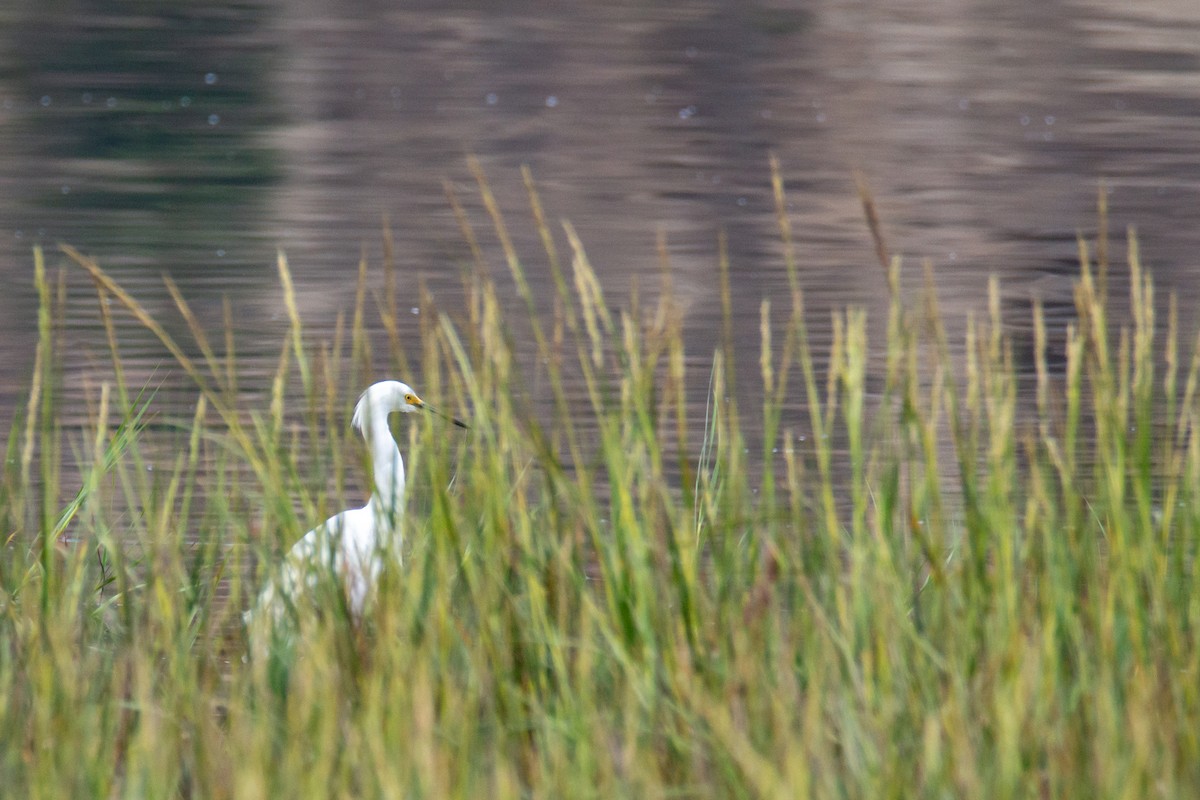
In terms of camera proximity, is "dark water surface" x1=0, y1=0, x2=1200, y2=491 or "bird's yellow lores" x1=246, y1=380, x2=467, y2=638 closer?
"bird's yellow lores" x1=246, y1=380, x2=467, y2=638

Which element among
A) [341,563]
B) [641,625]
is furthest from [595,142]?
[641,625]

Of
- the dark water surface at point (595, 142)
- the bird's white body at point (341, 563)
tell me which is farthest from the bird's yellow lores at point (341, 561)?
the dark water surface at point (595, 142)

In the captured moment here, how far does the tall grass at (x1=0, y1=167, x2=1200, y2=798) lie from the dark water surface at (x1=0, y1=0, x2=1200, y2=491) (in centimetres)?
329

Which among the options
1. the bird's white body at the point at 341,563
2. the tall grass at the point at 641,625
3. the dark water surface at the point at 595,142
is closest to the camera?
the tall grass at the point at 641,625

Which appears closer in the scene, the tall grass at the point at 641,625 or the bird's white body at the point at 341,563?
the tall grass at the point at 641,625

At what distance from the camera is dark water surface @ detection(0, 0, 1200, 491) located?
8.81 meters

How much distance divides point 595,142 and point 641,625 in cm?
1096

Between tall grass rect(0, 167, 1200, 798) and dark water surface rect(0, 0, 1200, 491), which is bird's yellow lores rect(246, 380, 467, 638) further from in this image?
dark water surface rect(0, 0, 1200, 491)

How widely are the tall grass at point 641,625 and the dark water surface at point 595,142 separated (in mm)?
3291

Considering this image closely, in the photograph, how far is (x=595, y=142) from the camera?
13289mm

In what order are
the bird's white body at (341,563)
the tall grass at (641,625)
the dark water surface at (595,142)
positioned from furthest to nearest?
the dark water surface at (595,142), the bird's white body at (341,563), the tall grass at (641,625)

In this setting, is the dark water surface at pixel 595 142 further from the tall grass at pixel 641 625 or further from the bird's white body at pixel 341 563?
the tall grass at pixel 641 625

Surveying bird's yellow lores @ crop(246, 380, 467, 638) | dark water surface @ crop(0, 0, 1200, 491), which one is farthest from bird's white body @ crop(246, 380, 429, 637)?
dark water surface @ crop(0, 0, 1200, 491)

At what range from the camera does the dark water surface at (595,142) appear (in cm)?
881
